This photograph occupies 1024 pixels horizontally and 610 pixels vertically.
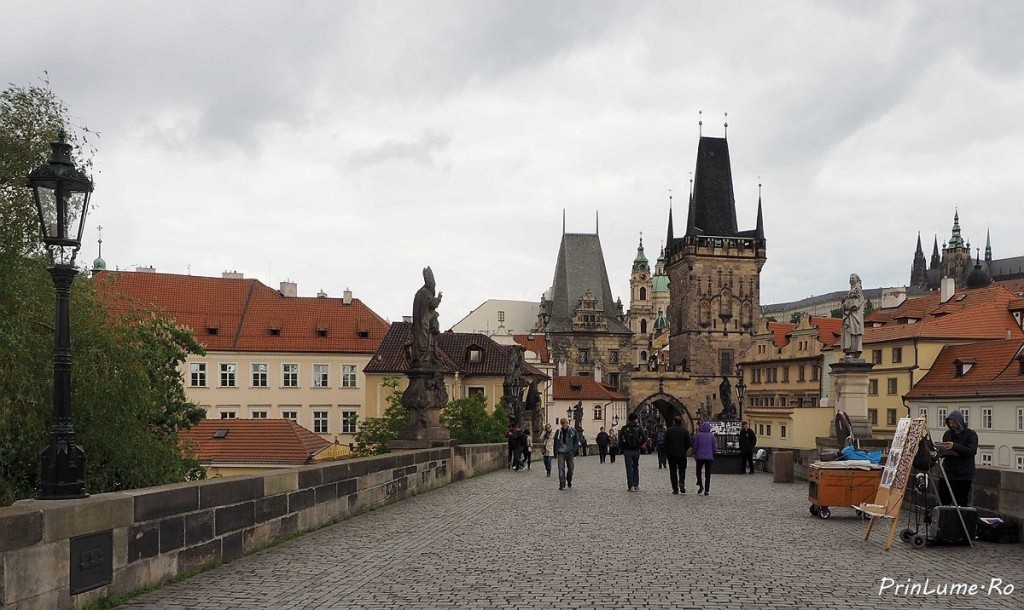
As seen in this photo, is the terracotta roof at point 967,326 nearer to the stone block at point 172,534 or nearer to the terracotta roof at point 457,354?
the terracotta roof at point 457,354

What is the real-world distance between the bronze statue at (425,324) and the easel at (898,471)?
1000 cm

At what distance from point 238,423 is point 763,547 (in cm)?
3653

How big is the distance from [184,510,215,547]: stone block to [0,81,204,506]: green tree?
269 inches

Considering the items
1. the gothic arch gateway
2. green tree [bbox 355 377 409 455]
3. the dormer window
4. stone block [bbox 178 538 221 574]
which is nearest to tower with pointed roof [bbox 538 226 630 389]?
the gothic arch gateway

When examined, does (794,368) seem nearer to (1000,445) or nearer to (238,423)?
(1000,445)

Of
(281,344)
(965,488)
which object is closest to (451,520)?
(965,488)

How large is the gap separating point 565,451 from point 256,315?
158 ft

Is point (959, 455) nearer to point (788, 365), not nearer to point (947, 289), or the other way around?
point (947, 289)

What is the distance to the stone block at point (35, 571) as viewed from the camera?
575cm

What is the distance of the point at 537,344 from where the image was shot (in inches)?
4227

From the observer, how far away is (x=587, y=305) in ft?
364

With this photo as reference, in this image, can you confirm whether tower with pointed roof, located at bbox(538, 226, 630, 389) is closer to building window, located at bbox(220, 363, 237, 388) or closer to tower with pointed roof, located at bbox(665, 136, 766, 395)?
tower with pointed roof, located at bbox(665, 136, 766, 395)

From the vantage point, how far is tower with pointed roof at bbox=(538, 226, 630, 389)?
10838cm

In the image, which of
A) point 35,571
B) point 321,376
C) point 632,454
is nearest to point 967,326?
point 321,376
